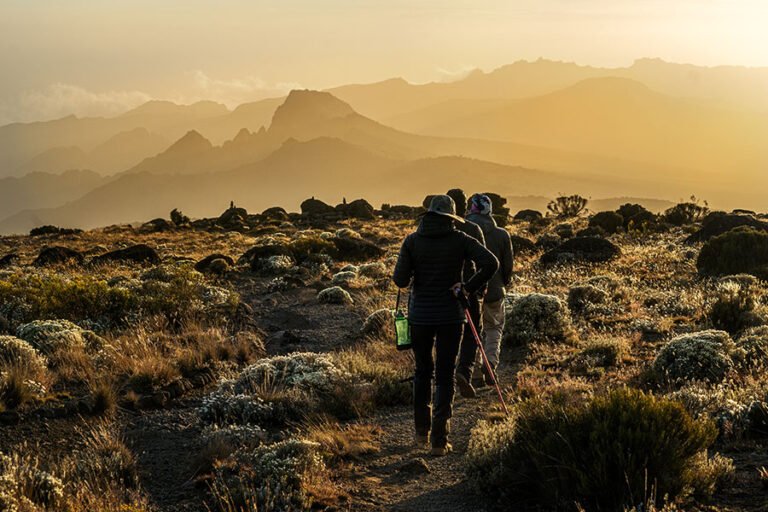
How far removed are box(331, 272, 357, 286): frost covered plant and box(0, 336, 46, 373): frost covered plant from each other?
11106mm

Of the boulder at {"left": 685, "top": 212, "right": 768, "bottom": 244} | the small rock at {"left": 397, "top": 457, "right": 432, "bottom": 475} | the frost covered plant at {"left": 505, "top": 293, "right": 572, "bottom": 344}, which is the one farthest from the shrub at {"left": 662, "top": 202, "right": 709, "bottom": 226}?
the small rock at {"left": 397, "top": 457, "right": 432, "bottom": 475}

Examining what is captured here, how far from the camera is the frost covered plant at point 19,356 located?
934 cm

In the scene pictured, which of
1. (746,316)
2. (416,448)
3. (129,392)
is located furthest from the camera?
(746,316)

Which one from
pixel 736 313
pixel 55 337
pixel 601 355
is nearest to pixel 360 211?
pixel 736 313

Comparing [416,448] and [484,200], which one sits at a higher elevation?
[484,200]

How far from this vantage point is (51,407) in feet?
26.8

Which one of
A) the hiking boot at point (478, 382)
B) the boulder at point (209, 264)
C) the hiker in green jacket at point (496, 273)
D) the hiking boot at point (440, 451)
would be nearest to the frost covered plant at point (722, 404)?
the hiking boot at point (440, 451)

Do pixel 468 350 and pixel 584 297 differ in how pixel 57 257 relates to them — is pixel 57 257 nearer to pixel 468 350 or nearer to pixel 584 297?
pixel 584 297

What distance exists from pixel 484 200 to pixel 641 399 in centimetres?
415

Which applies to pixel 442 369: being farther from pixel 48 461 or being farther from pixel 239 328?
pixel 239 328

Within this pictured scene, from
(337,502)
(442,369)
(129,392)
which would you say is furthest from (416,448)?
(129,392)

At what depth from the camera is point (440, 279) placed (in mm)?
6480

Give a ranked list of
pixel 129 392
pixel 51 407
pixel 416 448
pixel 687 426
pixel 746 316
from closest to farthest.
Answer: pixel 687 426 → pixel 416 448 → pixel 51 407 → pixel 129 392 → pixel 746 316

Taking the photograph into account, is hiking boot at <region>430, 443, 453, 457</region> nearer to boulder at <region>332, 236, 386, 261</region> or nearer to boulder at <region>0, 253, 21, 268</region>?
boulder at <region>332, 236, 386, 261</region>
